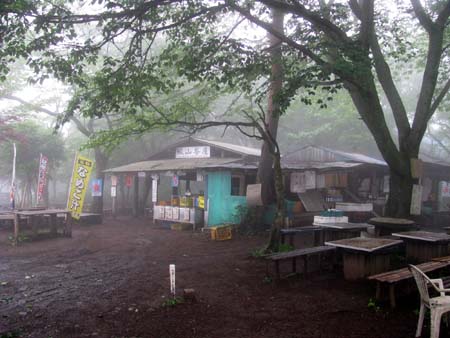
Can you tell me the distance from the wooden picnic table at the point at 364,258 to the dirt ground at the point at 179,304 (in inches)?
11.2

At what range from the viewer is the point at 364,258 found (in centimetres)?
760

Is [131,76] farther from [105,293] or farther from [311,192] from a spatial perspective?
[311,192]

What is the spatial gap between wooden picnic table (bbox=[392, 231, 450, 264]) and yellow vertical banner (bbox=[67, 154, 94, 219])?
12422 mm

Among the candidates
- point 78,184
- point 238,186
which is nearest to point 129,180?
point 78,184

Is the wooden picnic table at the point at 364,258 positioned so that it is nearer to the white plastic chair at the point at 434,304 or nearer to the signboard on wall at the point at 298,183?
the white plastic chair at the point at 434,304

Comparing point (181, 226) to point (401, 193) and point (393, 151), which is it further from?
point (393, 151)

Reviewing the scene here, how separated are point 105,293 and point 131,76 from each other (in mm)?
5109

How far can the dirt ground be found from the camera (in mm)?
5383

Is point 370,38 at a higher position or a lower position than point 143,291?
higher

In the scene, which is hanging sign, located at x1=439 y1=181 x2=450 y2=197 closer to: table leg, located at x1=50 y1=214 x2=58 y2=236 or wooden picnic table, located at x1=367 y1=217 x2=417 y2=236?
wooden picnic table, located at x1=367 y1=217 x2=417 y2=236

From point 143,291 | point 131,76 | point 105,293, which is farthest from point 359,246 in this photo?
point 131,76

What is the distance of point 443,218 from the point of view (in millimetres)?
19609

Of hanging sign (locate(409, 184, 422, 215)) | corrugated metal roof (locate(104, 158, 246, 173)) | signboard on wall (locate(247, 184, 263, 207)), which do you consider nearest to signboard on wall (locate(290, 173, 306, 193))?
corrugated metal roof (locate(104, 158, 246, 173))

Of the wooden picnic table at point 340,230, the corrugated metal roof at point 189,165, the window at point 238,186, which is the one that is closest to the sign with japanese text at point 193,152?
the corrugated metal roof at point 189,165
